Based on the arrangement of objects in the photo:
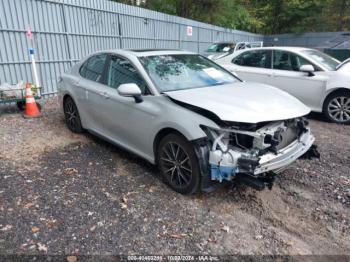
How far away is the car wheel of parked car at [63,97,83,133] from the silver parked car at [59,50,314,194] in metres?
0.51

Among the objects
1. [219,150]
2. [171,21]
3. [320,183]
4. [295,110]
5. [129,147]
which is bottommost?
[320,183]

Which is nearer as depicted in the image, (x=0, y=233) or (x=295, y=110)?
(x=0, y=233)

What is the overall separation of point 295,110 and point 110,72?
2.69 m

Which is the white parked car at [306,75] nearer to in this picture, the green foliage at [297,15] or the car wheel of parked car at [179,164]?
the car wheel of parked car at [179,164]

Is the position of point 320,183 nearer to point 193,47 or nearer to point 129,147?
point 129,147

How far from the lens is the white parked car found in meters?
6.51

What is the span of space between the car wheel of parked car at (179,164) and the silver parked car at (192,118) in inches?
0.4

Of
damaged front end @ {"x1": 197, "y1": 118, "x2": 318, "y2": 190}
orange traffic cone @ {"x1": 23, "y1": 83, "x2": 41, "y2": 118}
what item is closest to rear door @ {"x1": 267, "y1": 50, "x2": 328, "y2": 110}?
damaged front end @ {"x1": 197, "y1": 118, "x2": 318, "y2": 190}

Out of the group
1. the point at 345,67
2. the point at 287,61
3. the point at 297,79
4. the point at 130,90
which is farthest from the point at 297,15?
the point at 130,90

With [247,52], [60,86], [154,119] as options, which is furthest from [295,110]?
[247,52]

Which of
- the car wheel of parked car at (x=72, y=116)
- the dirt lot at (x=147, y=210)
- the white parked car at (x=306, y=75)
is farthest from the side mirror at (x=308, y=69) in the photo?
the car wheel of parked car at (x=72, y=116)

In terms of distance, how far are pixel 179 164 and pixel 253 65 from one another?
5293mm

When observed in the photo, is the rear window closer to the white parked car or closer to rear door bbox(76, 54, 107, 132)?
rear door bbox(76, 54, 107, 132)

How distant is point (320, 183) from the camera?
12.9ft
